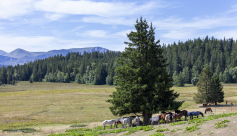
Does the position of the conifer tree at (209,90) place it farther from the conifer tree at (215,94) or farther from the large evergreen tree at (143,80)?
the large evergreen tree at (143,80)

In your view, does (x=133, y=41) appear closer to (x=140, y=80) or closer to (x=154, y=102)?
(x=140, y=80)

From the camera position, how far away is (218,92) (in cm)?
5888

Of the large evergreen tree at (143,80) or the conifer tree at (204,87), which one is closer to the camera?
the large evergreen tree at (143,80)

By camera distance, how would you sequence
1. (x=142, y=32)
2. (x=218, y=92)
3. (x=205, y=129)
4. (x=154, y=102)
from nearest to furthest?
(x=205, y=129), (x=154, y=102), (x=142, y=32), (x=218, y=92)

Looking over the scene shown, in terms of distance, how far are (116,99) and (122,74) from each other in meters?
3.96

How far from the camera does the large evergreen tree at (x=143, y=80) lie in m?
28.0

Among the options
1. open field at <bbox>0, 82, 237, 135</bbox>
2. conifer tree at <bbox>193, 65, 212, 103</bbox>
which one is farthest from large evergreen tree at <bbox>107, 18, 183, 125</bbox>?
conifer tree at <bbox>193, 65, 212, 103</bbox>

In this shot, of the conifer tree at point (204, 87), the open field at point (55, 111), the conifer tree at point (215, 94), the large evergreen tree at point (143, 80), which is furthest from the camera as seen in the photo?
the conifer tree at point (204, 87)

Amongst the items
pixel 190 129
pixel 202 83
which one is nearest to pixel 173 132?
pixel 190 129

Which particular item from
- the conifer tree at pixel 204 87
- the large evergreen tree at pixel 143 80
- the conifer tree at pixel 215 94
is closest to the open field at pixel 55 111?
the conifer tree at pixel 204 87

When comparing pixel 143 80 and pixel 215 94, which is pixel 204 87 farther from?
pixel 143 80

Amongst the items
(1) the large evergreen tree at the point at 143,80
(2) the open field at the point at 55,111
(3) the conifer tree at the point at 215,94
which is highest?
(1) the large evergreen tree at the point at 143,80

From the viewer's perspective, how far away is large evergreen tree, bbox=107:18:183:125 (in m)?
28.0

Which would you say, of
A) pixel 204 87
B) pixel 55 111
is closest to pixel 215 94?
pixel 204 87
